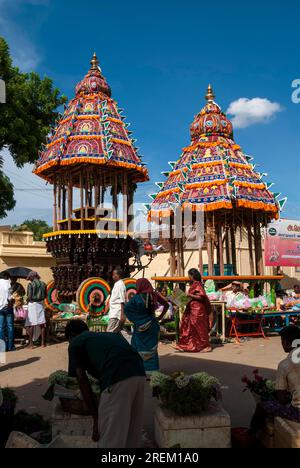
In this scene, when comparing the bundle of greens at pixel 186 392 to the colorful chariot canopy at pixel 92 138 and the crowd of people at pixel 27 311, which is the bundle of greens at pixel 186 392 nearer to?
the crowd of people at pixel 27 311

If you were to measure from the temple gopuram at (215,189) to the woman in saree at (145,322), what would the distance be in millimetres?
7114

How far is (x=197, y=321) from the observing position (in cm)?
931

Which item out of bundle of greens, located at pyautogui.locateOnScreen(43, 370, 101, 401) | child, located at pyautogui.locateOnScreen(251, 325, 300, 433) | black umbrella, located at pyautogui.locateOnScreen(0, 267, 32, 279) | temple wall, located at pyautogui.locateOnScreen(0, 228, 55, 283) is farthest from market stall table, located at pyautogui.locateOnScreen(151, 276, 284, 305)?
temple wall, located at pyautogui.locateOnScreen(0, 228, 55, 283)

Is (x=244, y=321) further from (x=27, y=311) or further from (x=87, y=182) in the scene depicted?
(x=87, y=182)

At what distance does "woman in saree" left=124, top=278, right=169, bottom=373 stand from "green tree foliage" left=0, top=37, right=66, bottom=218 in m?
12.5

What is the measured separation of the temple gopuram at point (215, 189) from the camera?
1387 centimetres

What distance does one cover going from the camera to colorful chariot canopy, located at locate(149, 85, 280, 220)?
45.2ft

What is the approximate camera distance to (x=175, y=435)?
12.4 feet

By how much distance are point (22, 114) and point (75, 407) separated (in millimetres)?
17083

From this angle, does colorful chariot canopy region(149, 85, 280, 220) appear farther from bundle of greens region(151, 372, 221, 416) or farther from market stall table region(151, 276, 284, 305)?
bundle of greens region(151, 372, 221, 416)

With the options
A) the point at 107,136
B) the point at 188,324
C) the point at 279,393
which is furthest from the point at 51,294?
the point at 279,393

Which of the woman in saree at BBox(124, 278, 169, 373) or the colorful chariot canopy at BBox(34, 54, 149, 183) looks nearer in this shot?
the woman in saree at BBox(124, 278, 169, 373)

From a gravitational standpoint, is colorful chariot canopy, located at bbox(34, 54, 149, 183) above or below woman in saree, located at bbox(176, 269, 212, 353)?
above
